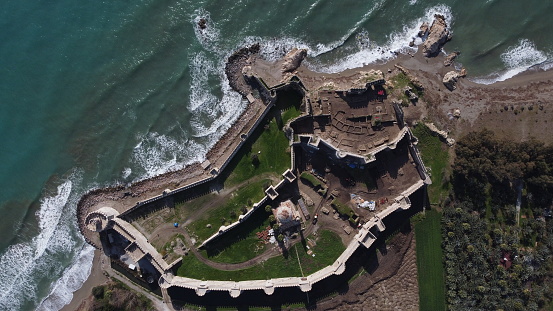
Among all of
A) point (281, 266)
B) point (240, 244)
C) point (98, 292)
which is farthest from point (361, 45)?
point (98, 292)

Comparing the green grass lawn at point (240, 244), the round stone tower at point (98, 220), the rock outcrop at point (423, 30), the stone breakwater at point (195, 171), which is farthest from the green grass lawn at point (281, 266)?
the rock outcrop at point (423, 30)

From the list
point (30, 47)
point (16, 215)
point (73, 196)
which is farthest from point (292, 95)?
point (16, 215)

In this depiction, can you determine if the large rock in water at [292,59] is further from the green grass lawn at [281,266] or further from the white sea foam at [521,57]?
the white sea foam at [521,57]

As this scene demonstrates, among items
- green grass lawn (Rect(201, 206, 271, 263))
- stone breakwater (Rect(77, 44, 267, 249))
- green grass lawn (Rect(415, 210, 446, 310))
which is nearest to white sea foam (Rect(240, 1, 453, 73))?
stone breakwater (Rect(77, 44, 267, 249))

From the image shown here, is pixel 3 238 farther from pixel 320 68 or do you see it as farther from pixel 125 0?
pixel 320 68

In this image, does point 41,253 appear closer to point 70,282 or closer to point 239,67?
point 70,282

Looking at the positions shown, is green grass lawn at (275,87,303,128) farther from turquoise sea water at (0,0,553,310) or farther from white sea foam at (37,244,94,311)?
white sea foam at (37,244,94,311)
